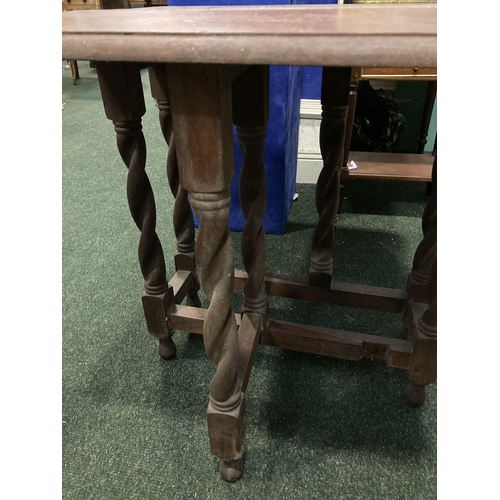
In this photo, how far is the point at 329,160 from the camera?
43.4 inches

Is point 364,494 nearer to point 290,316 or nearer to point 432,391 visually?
point 432,391

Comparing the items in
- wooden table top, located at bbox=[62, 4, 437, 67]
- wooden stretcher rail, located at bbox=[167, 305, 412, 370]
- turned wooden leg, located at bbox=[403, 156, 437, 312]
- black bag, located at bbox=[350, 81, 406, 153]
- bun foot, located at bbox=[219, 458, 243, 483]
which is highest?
wooden table top, located at bbox=[62, 4, 437, 67]

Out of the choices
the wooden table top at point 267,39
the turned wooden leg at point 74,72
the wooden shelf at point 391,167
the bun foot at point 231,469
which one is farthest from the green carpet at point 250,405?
the turned wooden leg at point 74,72

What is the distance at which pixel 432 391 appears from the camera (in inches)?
40.8

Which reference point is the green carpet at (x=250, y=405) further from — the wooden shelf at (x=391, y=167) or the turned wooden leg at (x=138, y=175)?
the wooden shelf at (x=391, y=167)

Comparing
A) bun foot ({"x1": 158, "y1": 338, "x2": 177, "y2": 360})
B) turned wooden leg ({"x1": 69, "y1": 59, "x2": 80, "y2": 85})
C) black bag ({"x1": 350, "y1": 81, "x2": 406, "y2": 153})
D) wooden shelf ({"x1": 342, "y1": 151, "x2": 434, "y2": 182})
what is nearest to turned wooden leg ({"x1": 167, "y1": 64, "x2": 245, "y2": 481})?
bun foot ({"x1": 158, "y1": 338, "x2": 177, "y2": 360})

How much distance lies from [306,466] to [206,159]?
2.17ft

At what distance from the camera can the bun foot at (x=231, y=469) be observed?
85cm

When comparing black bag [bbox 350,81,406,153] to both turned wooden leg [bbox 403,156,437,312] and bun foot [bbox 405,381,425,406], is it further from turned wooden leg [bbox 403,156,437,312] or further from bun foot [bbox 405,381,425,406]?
bun foot [bbox 405,381,425,406]

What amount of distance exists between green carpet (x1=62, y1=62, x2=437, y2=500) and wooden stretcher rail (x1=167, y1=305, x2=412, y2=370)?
0.35 ft

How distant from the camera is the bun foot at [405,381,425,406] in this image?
3.19ft

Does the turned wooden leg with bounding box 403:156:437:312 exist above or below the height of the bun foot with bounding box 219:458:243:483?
above

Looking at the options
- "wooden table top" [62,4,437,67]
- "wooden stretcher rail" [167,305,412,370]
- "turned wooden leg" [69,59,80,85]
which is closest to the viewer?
"wooden table top" [62,4,437,67]

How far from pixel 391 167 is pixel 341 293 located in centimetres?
85
